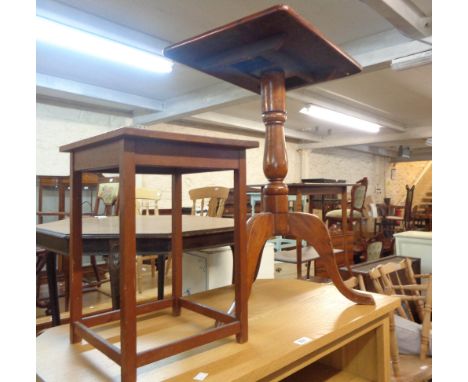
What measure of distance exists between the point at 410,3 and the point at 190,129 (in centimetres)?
482

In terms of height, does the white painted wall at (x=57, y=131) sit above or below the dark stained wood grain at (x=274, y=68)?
above

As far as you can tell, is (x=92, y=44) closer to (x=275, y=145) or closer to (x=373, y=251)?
(x=275, y=145)

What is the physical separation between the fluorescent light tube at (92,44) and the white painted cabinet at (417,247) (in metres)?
3.02

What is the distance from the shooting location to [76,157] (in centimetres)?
86

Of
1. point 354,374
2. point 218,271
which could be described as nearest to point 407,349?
point 354,374

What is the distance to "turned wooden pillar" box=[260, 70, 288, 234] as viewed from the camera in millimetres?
1009

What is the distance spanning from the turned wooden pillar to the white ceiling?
1.71m

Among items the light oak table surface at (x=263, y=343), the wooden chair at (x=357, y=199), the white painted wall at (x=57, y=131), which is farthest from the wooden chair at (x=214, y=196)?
the white painted wall at (x=57, y=131)

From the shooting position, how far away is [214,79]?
14.9ft

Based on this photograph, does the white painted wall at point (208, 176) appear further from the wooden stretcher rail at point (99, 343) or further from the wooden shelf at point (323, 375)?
the wooden stretcher rail at point (99, 343)

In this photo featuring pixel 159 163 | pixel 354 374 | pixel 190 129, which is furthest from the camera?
pixel 190 129

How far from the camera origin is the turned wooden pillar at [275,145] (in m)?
1.01

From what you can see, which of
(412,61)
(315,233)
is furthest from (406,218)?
(315,233)
